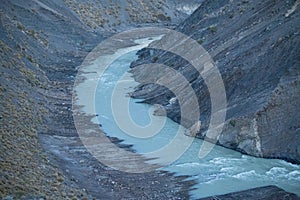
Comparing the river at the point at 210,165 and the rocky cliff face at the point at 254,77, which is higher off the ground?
the rocky cliff face at the point at 254,77

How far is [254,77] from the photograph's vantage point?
106 feet

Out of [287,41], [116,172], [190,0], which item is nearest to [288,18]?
[287,41]

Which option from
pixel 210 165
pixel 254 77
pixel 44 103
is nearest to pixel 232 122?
pixel 210 165

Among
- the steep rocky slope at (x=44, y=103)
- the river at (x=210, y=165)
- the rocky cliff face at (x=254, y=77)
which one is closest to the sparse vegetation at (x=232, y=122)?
the rocky cliff face at (x=254, y=77)

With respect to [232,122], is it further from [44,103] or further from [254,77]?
[44,103]

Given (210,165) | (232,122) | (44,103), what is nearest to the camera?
(210,165)

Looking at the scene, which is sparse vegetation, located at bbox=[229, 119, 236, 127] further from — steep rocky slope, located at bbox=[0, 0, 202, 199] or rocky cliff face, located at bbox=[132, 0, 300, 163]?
steep rocky slope, located at bbox=[0, 0, 202, 199]

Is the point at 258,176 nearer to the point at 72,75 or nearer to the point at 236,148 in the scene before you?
the point at 236,148

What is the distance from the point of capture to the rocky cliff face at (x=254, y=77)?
93.1ft

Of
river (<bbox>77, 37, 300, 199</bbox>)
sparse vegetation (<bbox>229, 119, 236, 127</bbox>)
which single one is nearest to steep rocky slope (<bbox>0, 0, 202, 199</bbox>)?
river (<bbox>77, 37, 300, 199</bbox>)

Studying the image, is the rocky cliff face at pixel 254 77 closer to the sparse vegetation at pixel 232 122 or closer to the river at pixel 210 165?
the sparse vegetation at pixel 232 122

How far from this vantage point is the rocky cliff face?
2838cm

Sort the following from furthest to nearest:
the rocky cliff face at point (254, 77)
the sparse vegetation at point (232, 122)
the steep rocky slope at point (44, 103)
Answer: the sparse vegetation at point (232, 122) < the rocky cliff face at point (254, 77) < the steep rocky slope at point (44, 103)

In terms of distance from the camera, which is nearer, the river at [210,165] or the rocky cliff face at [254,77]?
the river at [210,165]
